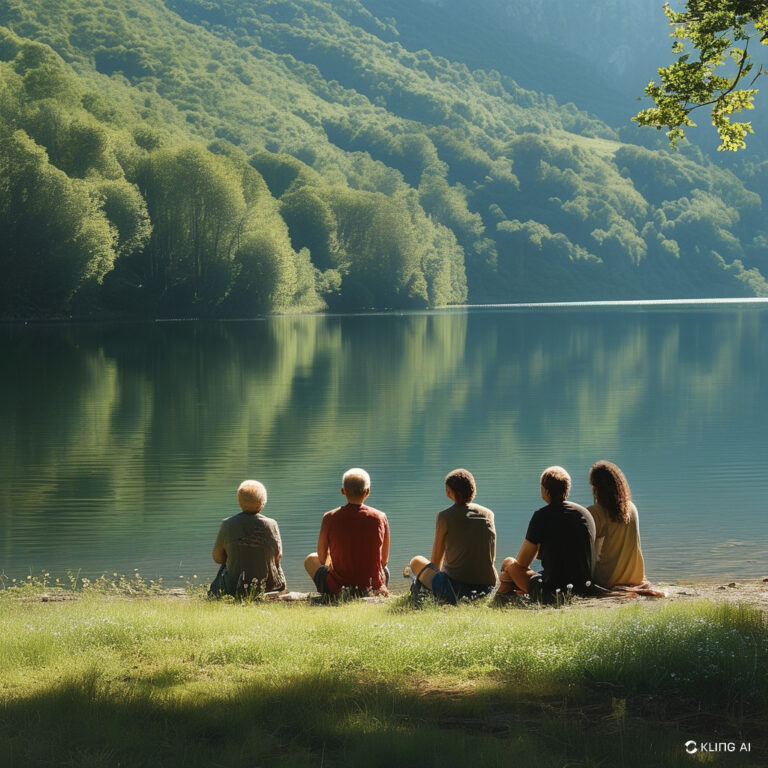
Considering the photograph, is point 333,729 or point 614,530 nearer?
point 333,729

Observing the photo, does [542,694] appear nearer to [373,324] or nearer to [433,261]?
[373,324]

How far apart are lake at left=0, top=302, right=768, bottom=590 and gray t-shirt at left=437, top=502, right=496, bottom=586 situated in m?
3.09

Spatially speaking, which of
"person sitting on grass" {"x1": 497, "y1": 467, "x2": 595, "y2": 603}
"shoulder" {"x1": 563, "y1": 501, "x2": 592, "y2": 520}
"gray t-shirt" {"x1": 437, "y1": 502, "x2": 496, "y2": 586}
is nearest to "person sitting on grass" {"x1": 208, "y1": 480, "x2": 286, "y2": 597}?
"gray t-shirt" {"x1": 437, "y1": 502, "x2": 496, "y2": 586}

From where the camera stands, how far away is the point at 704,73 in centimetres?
1098

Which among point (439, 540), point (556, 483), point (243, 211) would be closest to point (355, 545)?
point (439, 540)

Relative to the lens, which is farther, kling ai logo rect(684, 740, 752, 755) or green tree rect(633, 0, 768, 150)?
green tree rect(633, 0, 768, 150)

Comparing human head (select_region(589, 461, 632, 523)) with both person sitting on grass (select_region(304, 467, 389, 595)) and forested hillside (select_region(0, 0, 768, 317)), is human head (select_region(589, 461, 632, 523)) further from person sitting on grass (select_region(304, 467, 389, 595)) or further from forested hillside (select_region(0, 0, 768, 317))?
forested hillside (select_region(0, 0, 768, 317))

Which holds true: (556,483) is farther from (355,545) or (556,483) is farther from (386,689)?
(386,689)

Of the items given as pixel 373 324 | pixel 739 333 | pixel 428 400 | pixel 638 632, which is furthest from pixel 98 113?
pixel 638 632

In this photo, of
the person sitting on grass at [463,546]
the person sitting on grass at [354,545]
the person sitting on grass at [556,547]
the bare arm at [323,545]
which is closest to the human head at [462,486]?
the person sitting on grass at [463,546]

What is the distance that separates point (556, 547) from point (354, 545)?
180 centimetres

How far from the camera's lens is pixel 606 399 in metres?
31.8

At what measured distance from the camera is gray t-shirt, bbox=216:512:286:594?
30.2 ft

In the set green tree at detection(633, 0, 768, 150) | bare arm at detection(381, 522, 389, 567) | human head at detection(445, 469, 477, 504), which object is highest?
green tree at detection(633, 0, 768, 150)
